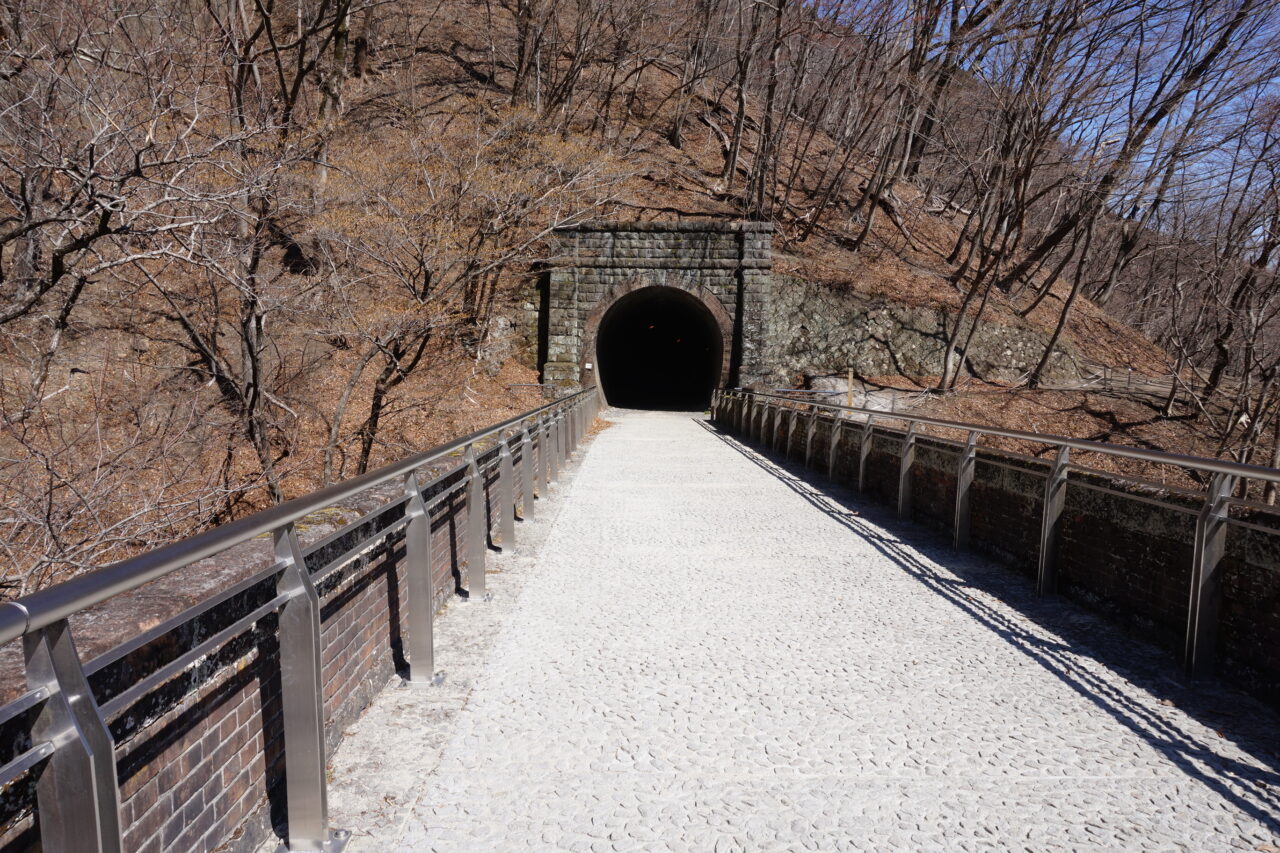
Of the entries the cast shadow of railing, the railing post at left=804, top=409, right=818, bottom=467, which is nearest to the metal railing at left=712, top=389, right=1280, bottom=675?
the cast shadow of railing

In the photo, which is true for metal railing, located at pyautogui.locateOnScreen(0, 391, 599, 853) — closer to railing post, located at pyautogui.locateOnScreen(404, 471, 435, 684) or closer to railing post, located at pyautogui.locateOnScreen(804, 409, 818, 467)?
railing post, located at pyautogui.locateOnScreen(404, 471, 435, 684)

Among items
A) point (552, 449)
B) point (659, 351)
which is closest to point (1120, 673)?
point (552, 449)

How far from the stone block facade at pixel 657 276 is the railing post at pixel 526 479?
1918 centimetres

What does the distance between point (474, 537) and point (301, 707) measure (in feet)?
8.53

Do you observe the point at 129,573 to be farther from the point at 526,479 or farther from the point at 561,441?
the point at 561,441

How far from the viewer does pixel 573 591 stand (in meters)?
5.36

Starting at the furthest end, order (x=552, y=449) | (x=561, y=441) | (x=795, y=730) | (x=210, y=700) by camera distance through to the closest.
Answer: (x=561, y=441), (x=552, y=449), (x=795, y=730), (x=210, y=700)

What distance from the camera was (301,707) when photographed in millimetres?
2459

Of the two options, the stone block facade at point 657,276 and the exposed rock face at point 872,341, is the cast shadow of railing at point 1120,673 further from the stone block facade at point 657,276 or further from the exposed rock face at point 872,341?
the exposed rock face at point 872,341

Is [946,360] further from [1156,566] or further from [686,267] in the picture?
[1156,566]

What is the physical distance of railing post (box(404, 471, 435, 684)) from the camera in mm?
3725

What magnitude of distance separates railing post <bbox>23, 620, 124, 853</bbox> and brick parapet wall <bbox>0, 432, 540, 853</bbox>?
14 centimetres

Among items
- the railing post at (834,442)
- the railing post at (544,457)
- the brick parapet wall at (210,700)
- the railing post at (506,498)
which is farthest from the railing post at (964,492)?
the brick parapet wall at (210,700)

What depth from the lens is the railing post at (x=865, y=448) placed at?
32.1 ft
